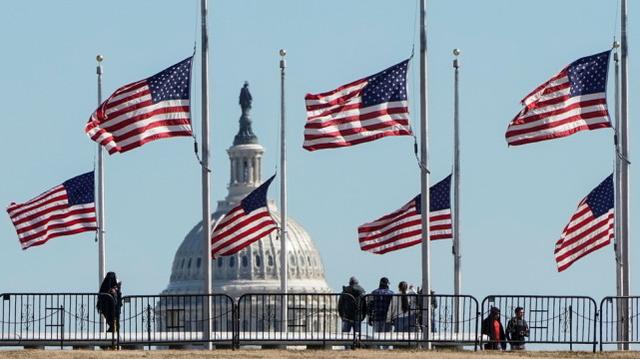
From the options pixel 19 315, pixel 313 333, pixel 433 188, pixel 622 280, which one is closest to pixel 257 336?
pixel 313 333

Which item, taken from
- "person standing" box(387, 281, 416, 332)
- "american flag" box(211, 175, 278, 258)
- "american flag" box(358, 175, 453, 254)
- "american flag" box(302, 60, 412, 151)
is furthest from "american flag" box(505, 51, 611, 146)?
"american flag" box(211, 175, 278, 258)

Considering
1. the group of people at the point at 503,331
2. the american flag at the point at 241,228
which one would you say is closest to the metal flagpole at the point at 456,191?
the american flag at the point at 241,228

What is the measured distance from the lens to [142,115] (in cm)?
5900

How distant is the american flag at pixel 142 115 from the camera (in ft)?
193

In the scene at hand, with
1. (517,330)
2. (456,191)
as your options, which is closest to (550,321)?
(517,330)

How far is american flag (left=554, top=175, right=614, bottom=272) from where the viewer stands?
6375 cm

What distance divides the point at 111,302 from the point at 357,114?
6.96m

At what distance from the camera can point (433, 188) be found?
233 feet

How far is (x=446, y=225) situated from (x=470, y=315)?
1337cm

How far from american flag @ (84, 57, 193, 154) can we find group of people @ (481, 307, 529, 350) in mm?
7941

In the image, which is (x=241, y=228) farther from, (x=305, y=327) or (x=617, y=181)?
Result: (x=305, y=327)

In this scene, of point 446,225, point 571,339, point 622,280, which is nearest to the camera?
point 571,339

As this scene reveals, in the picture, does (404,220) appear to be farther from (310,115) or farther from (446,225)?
(310,115)

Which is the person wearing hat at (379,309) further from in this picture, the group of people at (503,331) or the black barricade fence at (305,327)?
the group of people at (503,331)
